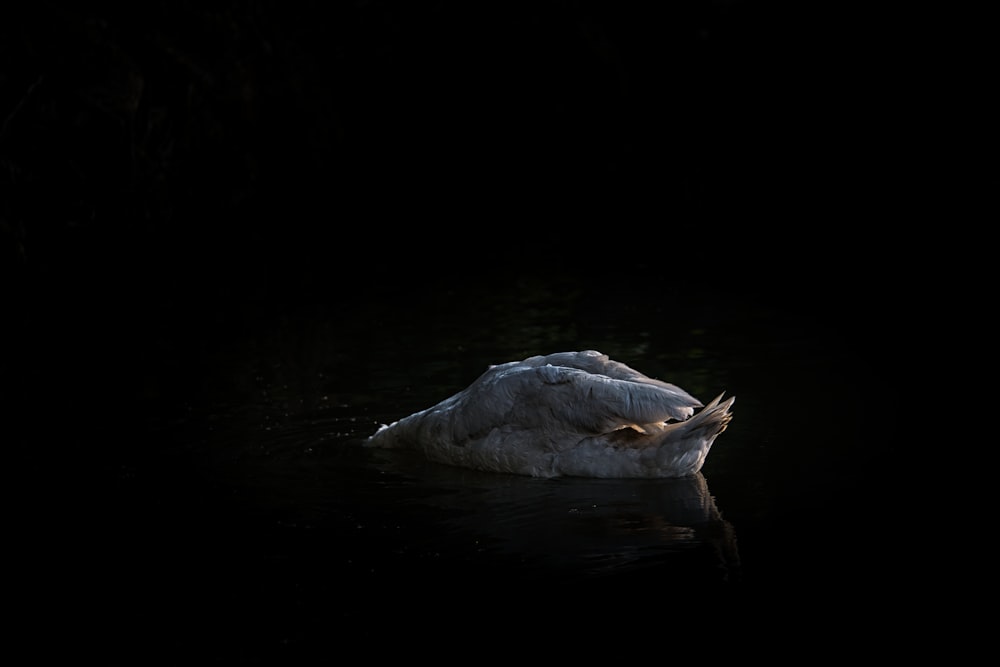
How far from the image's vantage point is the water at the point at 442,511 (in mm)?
6434

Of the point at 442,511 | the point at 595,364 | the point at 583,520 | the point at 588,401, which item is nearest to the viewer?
the point at 583,520

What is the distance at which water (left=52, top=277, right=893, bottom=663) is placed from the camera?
253 inches

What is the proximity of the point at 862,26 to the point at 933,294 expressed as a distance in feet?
97.0

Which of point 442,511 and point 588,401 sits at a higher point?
point 588,401

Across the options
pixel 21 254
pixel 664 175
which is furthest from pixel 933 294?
pixel 664 175

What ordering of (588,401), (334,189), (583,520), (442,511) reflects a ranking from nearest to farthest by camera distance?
(583,520) → (442,511) → (588,401) → (334,189)

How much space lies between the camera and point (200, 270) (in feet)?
59.6

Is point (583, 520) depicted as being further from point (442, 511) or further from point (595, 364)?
point (595, 364)

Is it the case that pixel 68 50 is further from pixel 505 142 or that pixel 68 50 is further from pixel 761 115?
pixel 761 115

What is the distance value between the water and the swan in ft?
0.45

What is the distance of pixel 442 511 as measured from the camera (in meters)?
7.84

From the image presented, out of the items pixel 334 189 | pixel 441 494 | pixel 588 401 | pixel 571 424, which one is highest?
pixel 334 189

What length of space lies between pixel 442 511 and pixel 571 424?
101 cm

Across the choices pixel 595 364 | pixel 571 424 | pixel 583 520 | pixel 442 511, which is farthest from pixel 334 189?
pixel 583 520
